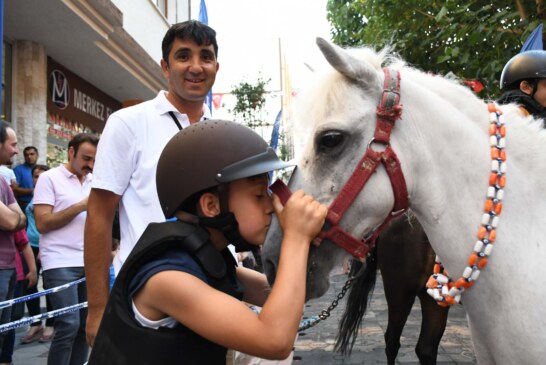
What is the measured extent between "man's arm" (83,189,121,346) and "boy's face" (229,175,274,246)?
3.11 feet

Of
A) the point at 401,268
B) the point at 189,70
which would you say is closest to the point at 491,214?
the point at 189,70

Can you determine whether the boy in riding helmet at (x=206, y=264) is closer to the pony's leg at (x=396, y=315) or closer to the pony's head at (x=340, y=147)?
the pony's head at (x=340, y=147)

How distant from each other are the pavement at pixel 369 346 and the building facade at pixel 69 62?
3.98 metres

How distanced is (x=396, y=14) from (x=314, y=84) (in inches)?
301

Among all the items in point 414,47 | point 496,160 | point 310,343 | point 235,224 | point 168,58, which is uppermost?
point 414,47

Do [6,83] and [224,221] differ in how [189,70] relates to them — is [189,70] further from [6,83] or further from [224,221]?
[6,83]

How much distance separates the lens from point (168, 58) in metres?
2.55

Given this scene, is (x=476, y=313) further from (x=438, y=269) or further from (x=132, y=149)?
(x=132, y=149)

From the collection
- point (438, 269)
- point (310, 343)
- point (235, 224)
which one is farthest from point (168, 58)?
point (310, 343)

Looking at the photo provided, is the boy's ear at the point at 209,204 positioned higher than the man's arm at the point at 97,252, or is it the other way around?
the boy's ear at the point at 209,204

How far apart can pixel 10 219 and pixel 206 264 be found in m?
2.89

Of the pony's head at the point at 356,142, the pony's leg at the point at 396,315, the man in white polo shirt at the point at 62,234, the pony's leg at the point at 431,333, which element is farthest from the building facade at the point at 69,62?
the pony's head at the point at 356,142

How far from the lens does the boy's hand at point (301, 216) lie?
60.9 inches

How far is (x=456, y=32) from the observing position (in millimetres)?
7512
